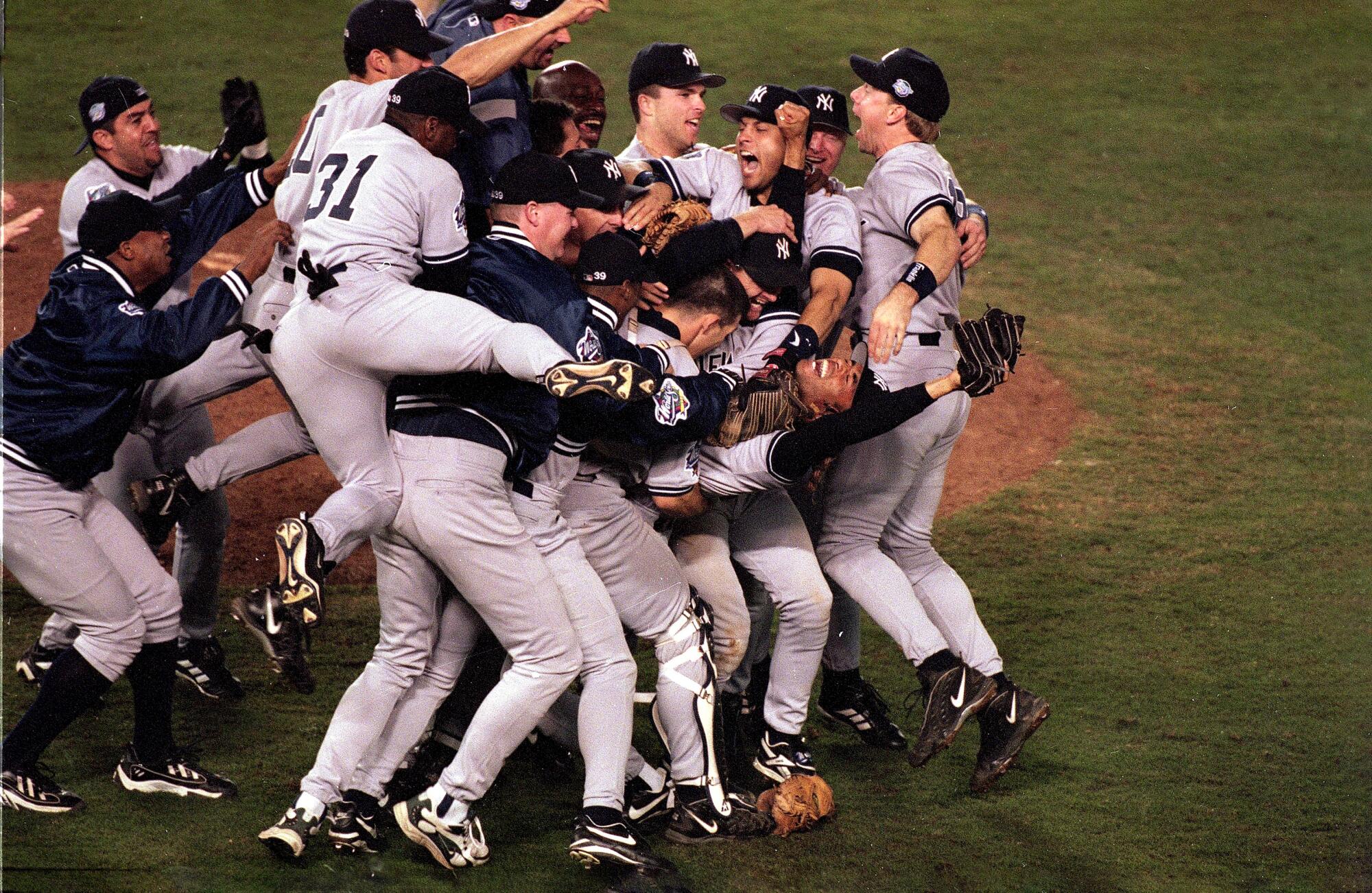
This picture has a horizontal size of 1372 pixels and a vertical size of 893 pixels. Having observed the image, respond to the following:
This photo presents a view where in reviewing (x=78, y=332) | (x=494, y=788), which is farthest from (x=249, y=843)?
(x=78, y=332)

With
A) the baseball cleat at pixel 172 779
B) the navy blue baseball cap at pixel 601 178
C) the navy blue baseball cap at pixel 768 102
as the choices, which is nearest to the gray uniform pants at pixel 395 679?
the baseball cleat at pixel 172 779

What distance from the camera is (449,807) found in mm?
3625

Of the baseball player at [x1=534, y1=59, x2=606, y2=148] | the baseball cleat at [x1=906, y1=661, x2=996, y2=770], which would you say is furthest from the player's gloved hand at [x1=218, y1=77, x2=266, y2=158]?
the baseball cleat at [x1=906, y1=661, x2=996, y2=770]

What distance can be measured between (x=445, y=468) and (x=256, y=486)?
323cm

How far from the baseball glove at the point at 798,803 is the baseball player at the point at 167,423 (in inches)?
73.7

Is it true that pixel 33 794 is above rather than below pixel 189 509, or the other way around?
below

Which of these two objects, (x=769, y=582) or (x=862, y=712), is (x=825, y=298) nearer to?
(x=769, y=582)

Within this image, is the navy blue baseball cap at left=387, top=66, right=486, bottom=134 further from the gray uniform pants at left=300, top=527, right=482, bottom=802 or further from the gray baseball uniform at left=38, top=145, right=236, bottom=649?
the gray baseball uniform at left=38, top=145, right=236, bottom=649

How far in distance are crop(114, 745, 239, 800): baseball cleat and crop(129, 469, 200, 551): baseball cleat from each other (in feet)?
2.55

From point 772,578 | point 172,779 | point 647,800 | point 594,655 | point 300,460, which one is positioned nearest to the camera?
point 594,655

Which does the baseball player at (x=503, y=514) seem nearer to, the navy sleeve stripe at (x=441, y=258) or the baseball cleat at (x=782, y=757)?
the navy sleeve stripe at (x=441, y=258)

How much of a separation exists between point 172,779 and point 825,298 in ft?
7.72

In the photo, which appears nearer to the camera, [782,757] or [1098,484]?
[782,757]

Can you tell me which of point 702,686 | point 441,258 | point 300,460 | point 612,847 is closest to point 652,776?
point 702,686
